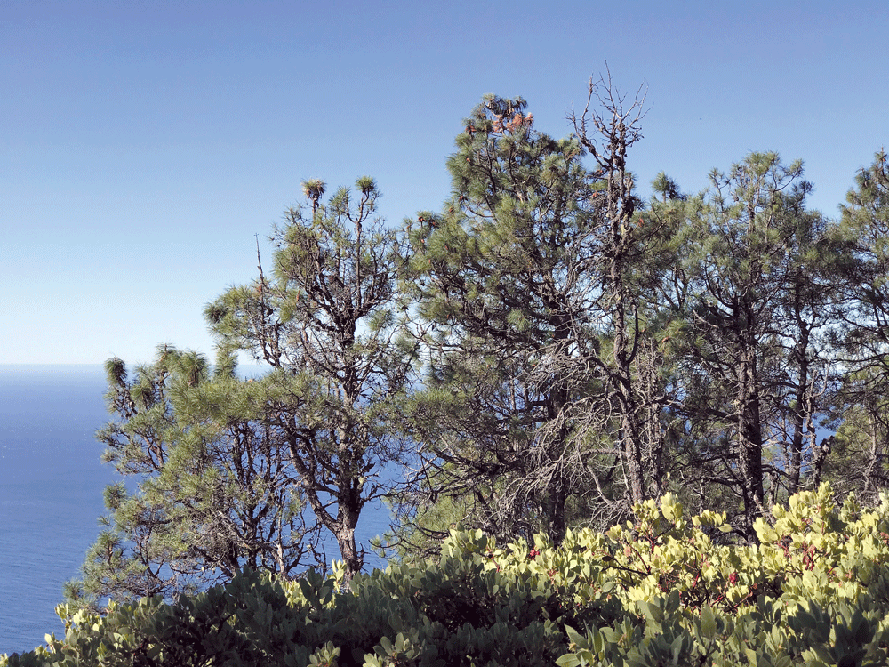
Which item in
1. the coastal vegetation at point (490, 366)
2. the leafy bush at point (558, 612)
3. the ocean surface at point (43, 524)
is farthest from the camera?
the ocean surface at point (43, 524)

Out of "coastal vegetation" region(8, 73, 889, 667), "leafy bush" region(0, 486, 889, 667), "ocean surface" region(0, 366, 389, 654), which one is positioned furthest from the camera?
"ocean surface" region(0, 366, 389, 654)

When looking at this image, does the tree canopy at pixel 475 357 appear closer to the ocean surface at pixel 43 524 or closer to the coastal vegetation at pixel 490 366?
the coastal vegetation at pixel 490 366

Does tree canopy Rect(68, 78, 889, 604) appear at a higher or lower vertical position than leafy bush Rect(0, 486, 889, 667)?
higher

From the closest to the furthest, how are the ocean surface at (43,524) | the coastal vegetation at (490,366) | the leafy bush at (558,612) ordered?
the leafy bush at (558,612) → the coastal vegetation at (490,366) → the ocean surface at (43,524)

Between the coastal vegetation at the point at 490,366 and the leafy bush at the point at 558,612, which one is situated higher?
the coastal vegetation at the point at 490,366

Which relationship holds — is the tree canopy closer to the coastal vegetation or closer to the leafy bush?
the coastal vegetation

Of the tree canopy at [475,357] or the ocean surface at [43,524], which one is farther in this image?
the ocean surface at [43,524]

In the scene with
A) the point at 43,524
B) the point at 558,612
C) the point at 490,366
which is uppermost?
the point at 43,524

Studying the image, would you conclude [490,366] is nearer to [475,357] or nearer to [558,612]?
[475,357]

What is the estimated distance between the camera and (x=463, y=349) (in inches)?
335

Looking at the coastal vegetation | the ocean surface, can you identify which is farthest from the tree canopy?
the ocean surface

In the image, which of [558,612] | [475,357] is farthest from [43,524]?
[558,612]

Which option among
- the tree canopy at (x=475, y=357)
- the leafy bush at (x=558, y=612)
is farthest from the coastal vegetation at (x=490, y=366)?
the leafy bush at (x=558, y=612)

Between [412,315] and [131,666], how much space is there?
6.54 metres
